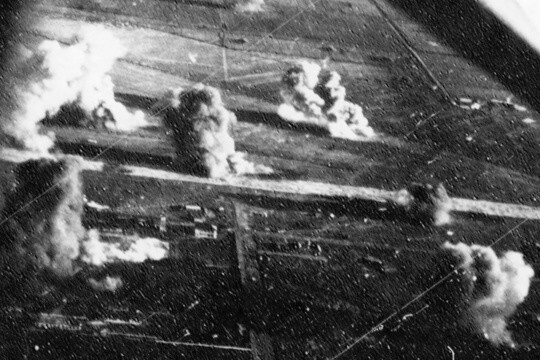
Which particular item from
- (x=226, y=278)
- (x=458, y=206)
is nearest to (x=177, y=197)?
(x=226, y=278)

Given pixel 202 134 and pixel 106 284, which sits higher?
pixel 202 134

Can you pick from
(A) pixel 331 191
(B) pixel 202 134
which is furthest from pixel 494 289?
(B) pixel 202 134

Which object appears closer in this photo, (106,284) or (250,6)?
(106,284)

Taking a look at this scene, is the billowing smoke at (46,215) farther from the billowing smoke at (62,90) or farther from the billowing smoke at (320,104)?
the billowing smoke at (320,104)

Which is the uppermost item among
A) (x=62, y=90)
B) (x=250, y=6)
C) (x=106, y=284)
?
(x=250, y=6)

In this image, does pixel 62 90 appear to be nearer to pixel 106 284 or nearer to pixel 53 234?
pixel 53 234

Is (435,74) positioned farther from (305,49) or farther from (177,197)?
(177,197)

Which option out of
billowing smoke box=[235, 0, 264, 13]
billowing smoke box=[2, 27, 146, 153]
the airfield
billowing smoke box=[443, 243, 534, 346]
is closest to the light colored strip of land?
the airfield

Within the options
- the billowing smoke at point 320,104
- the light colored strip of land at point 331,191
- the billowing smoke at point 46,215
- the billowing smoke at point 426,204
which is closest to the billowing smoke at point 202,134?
the light colored strip of land at point 331,191
